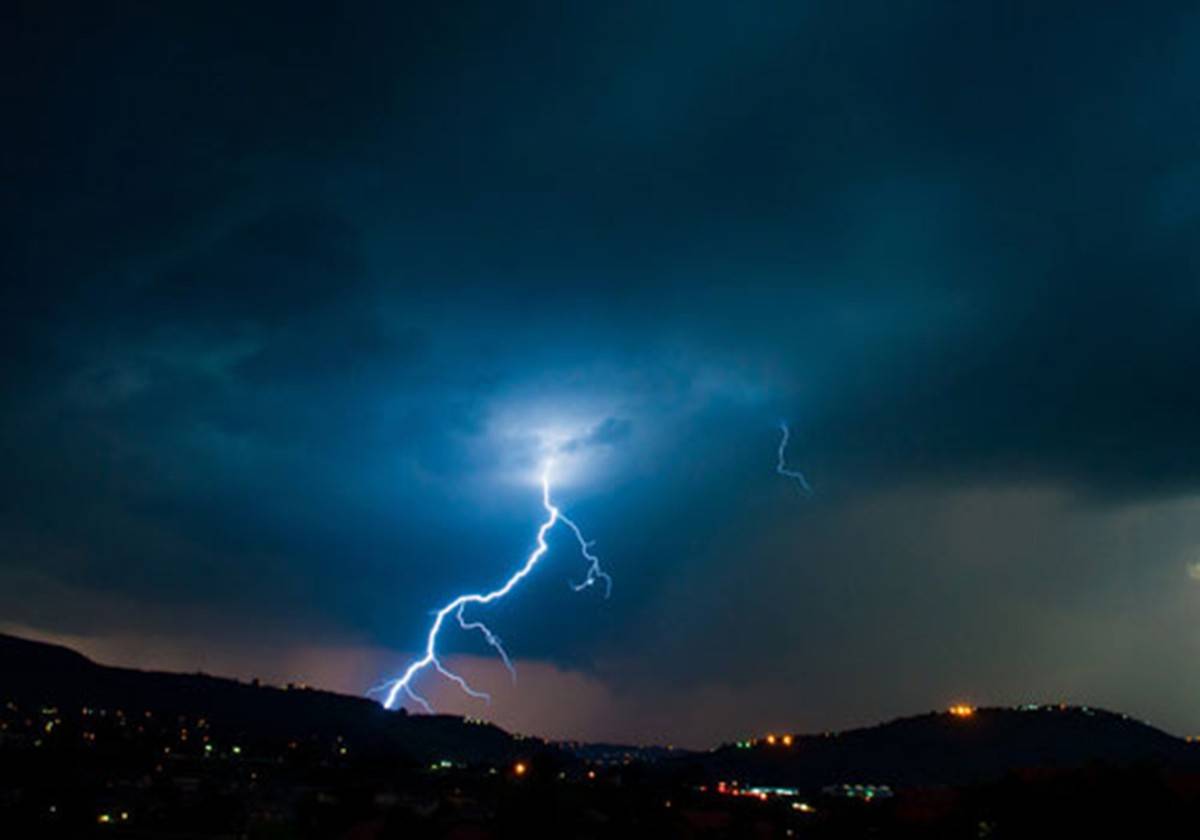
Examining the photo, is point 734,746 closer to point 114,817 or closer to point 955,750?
point 955,750

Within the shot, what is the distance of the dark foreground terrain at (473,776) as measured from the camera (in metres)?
25.2

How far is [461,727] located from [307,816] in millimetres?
119408

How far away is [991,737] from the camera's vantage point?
110625 millimetres

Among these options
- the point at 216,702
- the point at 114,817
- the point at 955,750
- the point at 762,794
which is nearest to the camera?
the point at 114,817

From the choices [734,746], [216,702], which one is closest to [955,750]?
[734,746]

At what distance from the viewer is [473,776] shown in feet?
209

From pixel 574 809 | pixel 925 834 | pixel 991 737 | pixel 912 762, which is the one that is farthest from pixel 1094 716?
pixel 574 809

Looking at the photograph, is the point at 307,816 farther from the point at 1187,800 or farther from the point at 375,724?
the point at 375,724

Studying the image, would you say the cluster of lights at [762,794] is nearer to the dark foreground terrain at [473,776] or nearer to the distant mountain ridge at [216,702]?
the dark foreground terrain at [473,776]

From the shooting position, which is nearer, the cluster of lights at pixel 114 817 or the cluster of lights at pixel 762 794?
the cluster of lights at pixel 114 817

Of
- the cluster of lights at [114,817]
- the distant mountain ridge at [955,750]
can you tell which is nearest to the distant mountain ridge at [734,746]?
the distant mountain ridge at [955,750]

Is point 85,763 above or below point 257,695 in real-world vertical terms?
below

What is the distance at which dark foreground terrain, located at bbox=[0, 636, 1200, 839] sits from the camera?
82.7 feet

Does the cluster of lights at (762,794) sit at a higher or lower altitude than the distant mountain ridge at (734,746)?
lower
